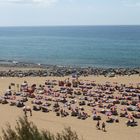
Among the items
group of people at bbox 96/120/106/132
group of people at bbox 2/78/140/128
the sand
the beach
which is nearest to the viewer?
the sand

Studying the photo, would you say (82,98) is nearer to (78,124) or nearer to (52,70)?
(78,124)

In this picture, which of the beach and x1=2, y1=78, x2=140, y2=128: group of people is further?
x1=2, y1=78, x2=140, y2=128: group of people

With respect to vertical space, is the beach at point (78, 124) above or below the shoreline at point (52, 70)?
above

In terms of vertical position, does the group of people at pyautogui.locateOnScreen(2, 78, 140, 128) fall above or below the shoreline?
above

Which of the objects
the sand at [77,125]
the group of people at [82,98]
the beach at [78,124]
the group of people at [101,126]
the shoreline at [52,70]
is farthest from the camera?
the shoreline at [52,70]

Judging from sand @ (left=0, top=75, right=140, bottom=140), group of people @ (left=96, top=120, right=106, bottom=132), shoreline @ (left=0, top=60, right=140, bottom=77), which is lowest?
shoreline @ (left=0, top=60, right=140, bottom=77)

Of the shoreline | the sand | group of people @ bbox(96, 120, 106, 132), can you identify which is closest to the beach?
the sand

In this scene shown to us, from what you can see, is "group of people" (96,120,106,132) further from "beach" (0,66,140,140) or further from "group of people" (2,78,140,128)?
"beach" (0,66,140,140)

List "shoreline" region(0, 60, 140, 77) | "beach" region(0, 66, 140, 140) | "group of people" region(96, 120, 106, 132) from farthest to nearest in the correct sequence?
"shoreline" region(0, 60, 140, 77)
"group of people" region(96, 120, 106, 132)
"beach" region(0, 66, 140, 140)

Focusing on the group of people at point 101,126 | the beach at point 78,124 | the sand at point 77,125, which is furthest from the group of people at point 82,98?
the sand at point 77,125

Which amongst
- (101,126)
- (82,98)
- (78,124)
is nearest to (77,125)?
(78,124)

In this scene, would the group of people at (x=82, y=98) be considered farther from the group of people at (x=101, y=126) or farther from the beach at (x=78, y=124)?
the beach at (x=78, y=124)

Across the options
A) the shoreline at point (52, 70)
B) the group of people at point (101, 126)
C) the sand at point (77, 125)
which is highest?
the group of people at point (101, 126)

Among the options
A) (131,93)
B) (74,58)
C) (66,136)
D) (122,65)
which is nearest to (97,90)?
(131,93)
